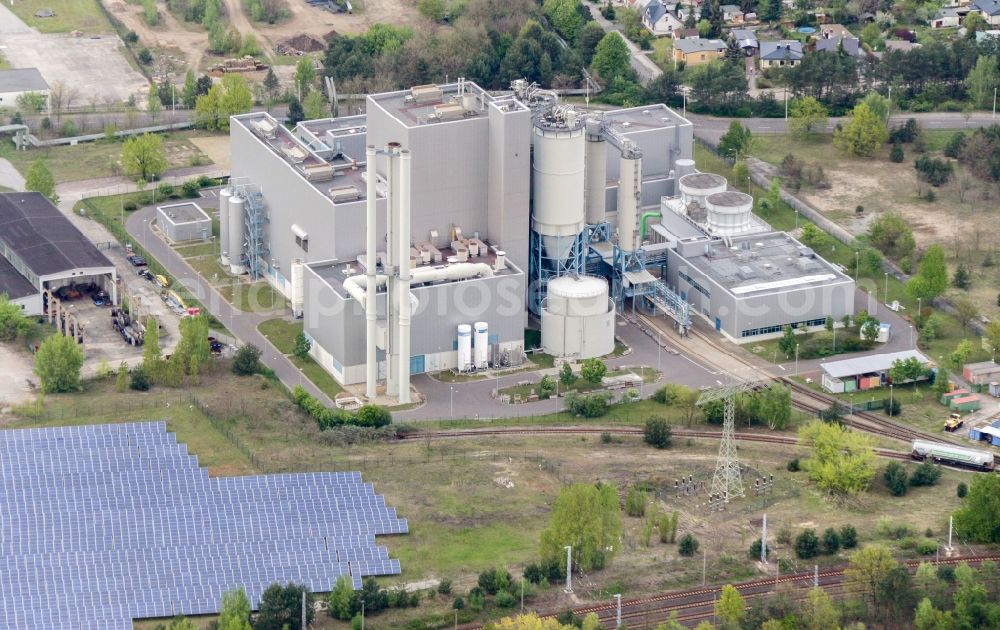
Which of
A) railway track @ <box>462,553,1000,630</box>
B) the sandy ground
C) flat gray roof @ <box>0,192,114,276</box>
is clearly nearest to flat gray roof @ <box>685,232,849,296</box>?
railway track @ <box>462,553,1000,630</box>

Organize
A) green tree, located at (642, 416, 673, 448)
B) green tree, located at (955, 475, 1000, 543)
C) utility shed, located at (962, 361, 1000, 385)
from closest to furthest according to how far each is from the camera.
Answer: green tree, located at (955, 475, 1000, 543) → green tree, located at (642, 416, 673, 448) → utility shed, located at (962, 361, 1000, 385)

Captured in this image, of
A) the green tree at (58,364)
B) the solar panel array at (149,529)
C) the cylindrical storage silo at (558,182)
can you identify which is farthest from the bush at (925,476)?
the green tree at (58,364)

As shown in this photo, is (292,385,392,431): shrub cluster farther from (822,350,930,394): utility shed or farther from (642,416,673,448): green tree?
(822,350,930,394): utility shed

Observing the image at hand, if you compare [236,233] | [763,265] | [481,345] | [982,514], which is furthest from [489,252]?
[982,514]

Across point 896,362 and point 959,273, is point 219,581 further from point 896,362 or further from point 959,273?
point 959,273

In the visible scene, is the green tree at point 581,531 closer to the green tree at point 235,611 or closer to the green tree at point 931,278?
the green tree at point 235,611

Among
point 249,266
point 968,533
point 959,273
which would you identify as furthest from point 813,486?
point 249,266

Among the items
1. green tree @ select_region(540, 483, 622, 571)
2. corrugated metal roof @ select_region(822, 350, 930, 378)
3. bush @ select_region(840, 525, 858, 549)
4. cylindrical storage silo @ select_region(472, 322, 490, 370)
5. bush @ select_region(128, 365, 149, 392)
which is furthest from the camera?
cylindrical storage silo @ select_region(472, 322, 490, 370)

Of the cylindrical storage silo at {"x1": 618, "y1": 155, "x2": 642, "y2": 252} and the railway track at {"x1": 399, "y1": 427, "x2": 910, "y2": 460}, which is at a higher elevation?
the cylindrical storage silo at {"x1": 618, "y1": 155, "x2": 642, "y2": 252}
